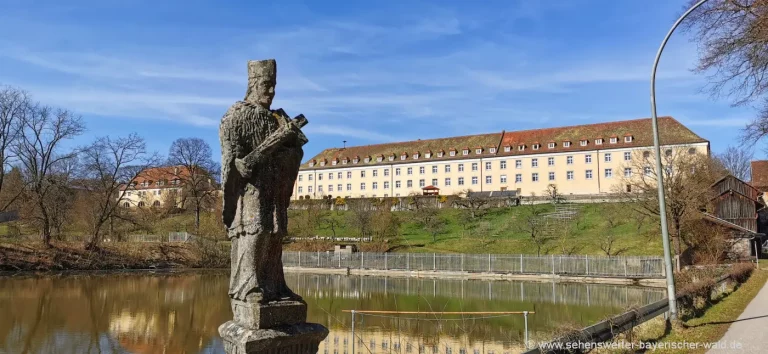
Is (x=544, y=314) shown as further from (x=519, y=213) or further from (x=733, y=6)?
(x=519, y=213)

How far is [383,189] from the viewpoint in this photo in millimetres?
85438

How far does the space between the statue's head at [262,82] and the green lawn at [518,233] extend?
124ft

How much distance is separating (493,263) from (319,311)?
Answer: 2099cm

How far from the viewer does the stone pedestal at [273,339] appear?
4.63m

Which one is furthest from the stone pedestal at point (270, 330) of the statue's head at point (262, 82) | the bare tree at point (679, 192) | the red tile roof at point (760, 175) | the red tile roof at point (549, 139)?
the red tile roof at point (760, 175)

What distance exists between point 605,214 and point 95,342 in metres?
48.3

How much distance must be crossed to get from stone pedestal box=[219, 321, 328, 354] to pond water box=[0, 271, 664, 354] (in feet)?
18.0

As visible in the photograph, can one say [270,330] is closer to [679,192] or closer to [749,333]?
[749,333]

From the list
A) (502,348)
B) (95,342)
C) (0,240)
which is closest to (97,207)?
(0,240)

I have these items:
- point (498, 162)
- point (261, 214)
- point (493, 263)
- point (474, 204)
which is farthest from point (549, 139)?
point (261, 214)

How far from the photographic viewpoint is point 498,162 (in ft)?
252

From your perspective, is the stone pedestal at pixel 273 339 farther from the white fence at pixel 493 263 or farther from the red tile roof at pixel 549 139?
the red tile roof at pixel 549 139

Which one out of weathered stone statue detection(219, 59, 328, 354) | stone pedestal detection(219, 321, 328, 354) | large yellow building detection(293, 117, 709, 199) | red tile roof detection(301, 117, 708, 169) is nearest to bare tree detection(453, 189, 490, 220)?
large yellow building detection(293, 117, 709, 199)

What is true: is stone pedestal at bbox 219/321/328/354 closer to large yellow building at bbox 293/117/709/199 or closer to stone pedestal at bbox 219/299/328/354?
stone pedestal at bbox 219/299/328/354
